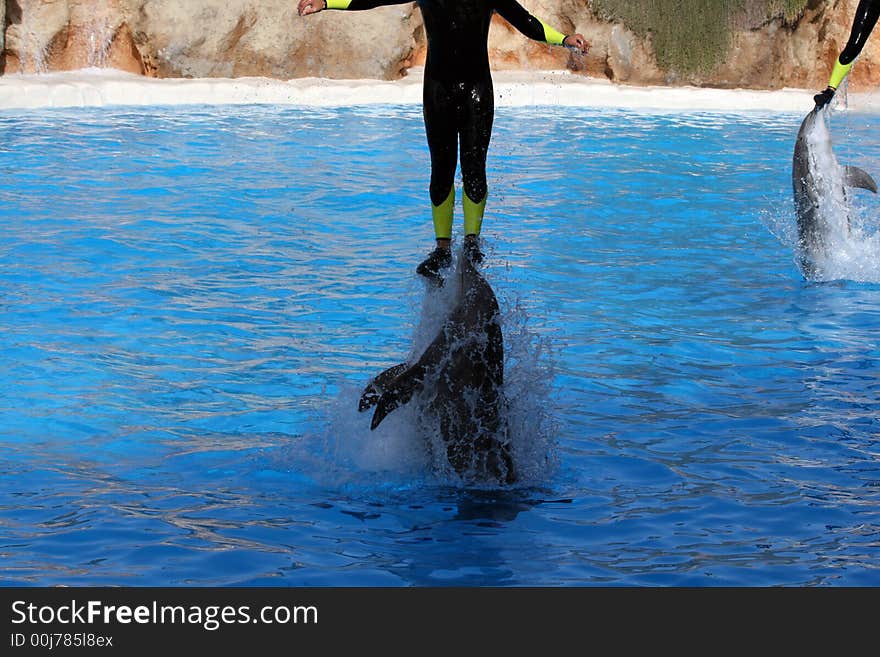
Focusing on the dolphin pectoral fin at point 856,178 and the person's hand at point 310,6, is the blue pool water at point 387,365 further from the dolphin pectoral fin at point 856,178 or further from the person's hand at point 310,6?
the person's hand at point 310,6

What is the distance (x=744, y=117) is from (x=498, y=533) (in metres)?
14.1

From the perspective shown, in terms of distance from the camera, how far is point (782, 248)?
31.0ft

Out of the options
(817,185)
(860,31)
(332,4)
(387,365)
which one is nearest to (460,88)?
(332,4)

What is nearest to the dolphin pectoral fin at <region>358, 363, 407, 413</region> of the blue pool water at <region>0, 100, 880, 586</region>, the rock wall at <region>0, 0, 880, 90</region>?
the blue pool water at <region>0, 100, 880, 586</region>

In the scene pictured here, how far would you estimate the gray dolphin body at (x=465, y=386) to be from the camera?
13.8ft

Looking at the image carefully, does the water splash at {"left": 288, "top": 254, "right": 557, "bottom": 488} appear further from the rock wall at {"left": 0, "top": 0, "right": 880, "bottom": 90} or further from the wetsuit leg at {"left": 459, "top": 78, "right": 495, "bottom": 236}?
the rock wall at {"left": 0, "top": 0, "right": 880, "bottom": 90}

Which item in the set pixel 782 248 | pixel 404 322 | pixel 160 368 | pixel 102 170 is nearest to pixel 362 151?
pixel 102 170

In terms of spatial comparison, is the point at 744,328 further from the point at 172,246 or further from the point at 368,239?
the point at 172,246

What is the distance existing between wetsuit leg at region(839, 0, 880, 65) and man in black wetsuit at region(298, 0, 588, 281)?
342 cm

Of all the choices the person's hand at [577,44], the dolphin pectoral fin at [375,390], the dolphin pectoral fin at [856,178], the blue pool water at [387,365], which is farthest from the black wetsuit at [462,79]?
the dolphin pectoral fin at [856,178]

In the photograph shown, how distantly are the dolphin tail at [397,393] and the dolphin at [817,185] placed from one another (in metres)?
4.68

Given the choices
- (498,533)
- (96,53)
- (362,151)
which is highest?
(96,53)

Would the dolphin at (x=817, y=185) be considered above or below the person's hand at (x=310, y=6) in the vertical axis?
below
